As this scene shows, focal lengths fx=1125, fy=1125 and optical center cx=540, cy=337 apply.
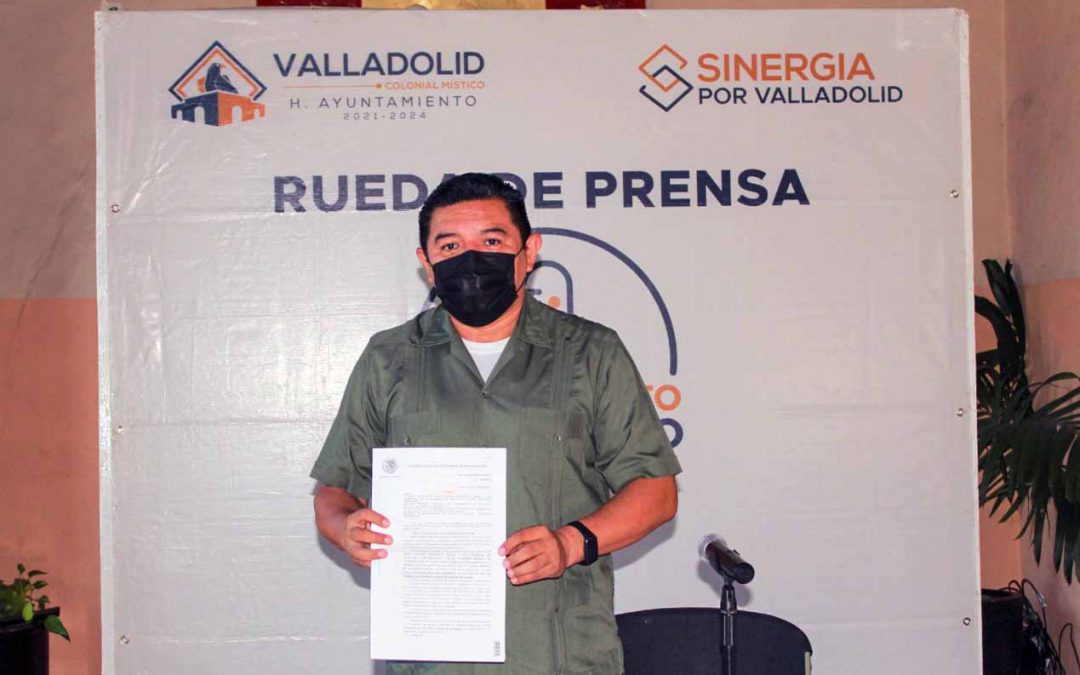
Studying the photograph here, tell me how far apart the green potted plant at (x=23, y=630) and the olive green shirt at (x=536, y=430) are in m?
2.07

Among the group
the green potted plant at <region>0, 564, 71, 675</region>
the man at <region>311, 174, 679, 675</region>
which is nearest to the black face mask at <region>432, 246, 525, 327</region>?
the man at <region>311, 174, 679, 675</region>

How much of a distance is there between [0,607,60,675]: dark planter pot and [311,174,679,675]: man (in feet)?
6.83

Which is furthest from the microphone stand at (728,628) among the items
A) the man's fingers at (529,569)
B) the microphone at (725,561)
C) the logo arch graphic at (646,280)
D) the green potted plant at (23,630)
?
the green potted plant at (23,630)

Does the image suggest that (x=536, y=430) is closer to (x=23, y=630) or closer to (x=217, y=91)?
(x=217, y=91)

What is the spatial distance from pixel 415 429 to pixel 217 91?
1.58 m

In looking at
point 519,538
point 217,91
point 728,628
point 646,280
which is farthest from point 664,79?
point 519,538

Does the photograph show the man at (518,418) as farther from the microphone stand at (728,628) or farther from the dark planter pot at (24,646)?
the dark planter pot at (24,646)

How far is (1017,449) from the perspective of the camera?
11.8 ft

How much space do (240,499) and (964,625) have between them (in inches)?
84.0

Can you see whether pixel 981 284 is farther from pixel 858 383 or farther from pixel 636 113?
pixel 636 113

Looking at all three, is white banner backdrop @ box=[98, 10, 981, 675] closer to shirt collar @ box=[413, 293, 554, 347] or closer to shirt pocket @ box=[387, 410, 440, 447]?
shirt collar @ box=[413, 293, 554, 347]

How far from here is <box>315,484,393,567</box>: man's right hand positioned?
6.36 feet

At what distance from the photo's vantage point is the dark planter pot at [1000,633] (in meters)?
3.92

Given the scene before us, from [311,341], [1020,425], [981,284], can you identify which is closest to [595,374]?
[311,341]
